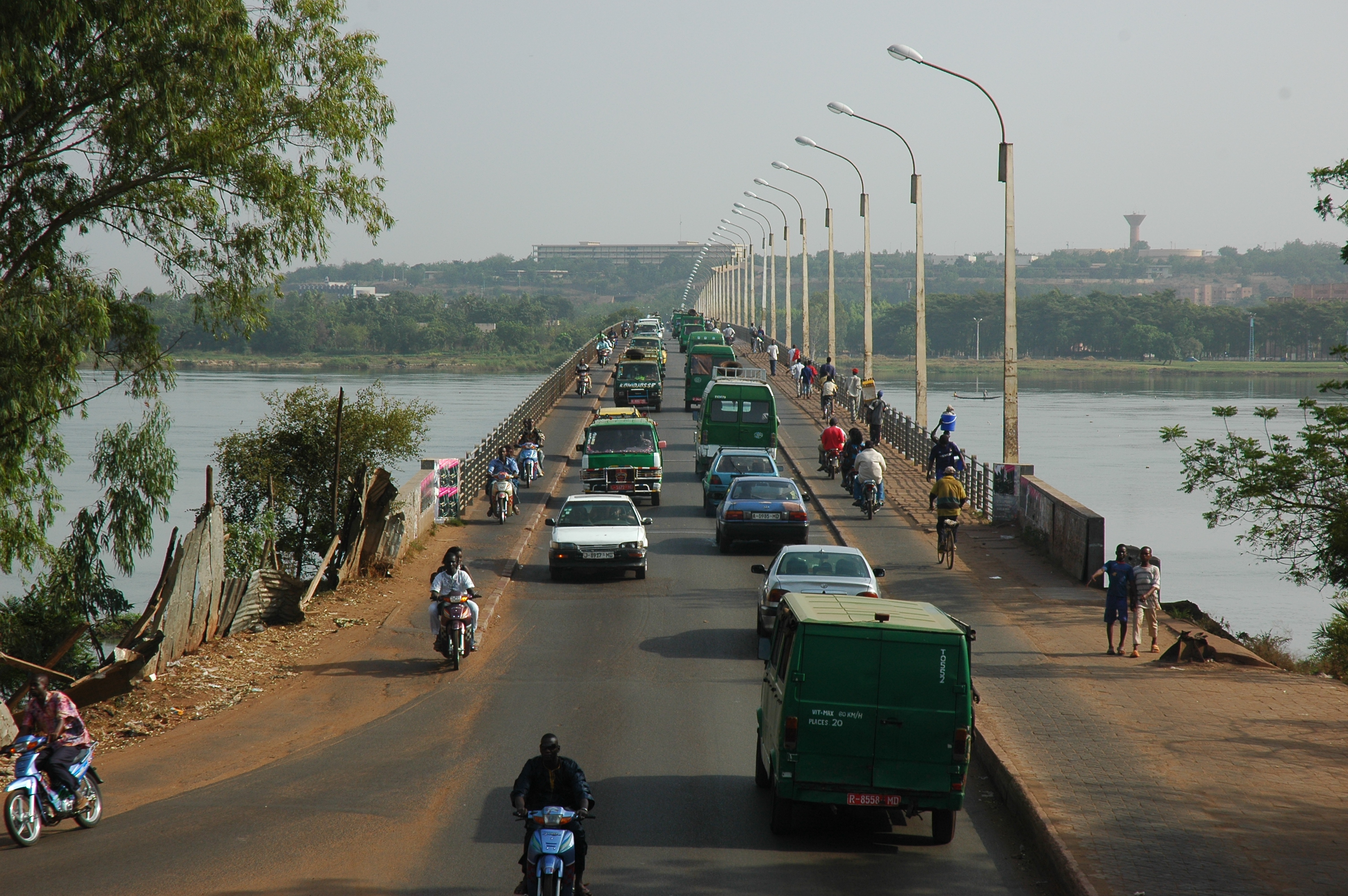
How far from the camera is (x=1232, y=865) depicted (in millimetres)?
9188

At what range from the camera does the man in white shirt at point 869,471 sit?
28.7 m

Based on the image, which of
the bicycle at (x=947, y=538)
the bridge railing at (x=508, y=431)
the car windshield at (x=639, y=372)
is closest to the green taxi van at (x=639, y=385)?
the car windshield at (x=639, y=372)

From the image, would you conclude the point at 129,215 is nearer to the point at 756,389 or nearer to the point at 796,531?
the point at 796,531

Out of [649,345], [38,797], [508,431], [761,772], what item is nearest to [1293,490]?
[761,772]

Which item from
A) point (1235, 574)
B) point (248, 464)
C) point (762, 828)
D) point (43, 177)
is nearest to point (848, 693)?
point (762, 828)

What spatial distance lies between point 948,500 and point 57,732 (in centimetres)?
1637

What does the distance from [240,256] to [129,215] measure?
5.76ft

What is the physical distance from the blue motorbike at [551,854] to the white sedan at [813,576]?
348 inches

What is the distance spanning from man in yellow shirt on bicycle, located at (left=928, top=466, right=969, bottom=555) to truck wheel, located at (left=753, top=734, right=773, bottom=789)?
12.7m

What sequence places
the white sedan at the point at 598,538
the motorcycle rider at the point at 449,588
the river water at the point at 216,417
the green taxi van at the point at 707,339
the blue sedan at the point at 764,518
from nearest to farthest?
1. the motorcycle rider at the point at 449,588
2. the white sedan at the point at 598,538
3. the blue sedan at the point at 764,518
4. the river water at the point at 216,417
5. the green taxi van at the point at 707,339

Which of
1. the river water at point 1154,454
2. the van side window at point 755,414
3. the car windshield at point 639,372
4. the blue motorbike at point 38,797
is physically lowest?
the river water at point 1154,454

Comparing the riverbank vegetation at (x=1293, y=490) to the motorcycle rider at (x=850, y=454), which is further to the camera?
the motorcycle rider at (x=850, y=454)

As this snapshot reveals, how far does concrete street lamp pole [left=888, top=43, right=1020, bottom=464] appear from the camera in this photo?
2773cm

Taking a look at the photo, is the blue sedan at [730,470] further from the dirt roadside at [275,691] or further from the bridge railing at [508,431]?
the dirt roadside at [275,691]
